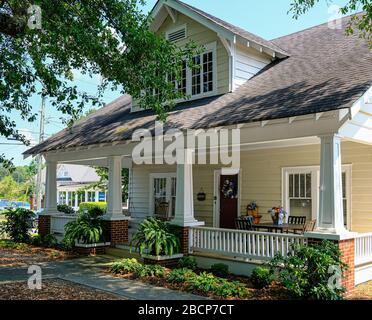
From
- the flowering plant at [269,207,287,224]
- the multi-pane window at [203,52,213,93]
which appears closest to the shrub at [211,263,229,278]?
the flowering plant at [269,207,287,224]

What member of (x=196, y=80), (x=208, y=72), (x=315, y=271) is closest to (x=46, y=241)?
(x=196, y=80)

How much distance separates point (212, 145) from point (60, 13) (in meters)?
4.62

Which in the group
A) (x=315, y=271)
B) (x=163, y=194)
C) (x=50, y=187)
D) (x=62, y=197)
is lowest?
(x=315, y=271)

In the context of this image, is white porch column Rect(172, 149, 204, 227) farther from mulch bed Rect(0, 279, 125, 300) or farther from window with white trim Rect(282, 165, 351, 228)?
mulch bed Rect(0, 279, 125, 300)

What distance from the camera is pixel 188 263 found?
1052 centimetres

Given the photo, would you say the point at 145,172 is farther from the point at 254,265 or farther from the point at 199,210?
the point at 254,265

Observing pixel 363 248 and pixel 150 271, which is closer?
pixel 363 248

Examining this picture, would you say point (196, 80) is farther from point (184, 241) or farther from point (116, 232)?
point (116, 232)

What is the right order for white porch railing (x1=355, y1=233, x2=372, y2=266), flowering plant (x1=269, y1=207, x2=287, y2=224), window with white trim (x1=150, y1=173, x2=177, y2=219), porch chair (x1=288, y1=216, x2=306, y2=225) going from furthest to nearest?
1. window with white trim (x1=150, y1=173, x2=177, y2=219)
2. porch chair (x1=288, y1=216, x2=306, y2=225)
3. flowering plant (x1=269, y1=207, x2=287, y2=224)
4. white porch railing (x1=355, y1=233, x2=372, y2=266)

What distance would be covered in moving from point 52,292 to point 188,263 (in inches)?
143

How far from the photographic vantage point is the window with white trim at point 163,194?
16250 mm

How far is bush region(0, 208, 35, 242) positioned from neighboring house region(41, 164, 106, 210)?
24.1m

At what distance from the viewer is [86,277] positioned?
959 cm

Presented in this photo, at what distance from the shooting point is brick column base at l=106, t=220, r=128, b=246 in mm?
13285
